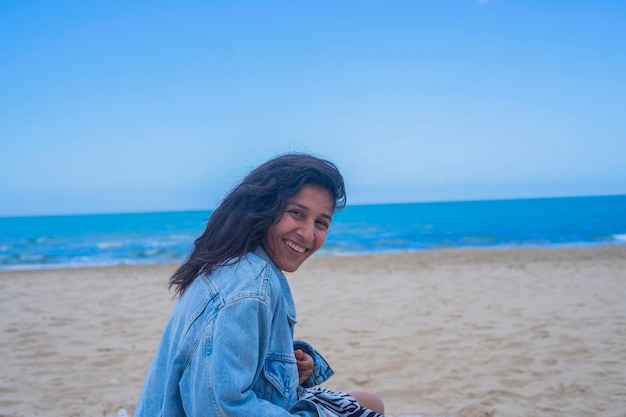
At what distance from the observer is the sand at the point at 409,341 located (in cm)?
404

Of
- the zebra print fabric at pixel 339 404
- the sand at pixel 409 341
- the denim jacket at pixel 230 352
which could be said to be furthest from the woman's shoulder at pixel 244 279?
the sand at pixel 409 341

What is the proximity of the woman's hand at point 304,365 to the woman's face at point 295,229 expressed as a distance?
0.47 metres

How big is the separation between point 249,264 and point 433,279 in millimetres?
9079

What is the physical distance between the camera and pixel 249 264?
153 cm

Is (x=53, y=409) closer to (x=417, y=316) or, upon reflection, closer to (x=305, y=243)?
(x=305, y=243)

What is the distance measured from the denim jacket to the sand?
2481mm

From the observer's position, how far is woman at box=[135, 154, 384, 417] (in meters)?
1.34

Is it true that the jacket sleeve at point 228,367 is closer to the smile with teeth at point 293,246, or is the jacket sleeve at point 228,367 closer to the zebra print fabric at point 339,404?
the smile with teeth at point 293,246

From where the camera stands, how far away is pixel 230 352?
132 centimetres

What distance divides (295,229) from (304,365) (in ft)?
2.02

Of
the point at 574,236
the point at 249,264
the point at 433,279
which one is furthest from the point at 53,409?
the point at 574,236

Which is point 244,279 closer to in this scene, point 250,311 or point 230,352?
point 250,311

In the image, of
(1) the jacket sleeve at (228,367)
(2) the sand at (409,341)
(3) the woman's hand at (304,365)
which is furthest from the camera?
(2) the sand at (409,341)

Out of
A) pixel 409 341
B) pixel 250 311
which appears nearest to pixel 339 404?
pixel 250 311
